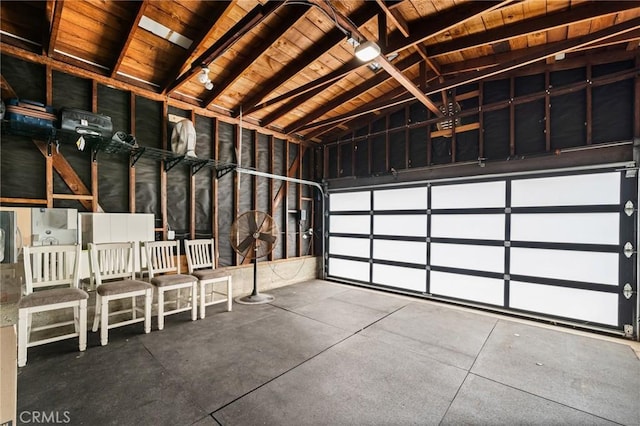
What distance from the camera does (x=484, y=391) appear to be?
2.17m

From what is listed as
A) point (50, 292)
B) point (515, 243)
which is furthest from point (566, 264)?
point (50, 292)

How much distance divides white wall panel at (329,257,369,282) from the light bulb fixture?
3.90 metres

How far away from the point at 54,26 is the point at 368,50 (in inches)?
117

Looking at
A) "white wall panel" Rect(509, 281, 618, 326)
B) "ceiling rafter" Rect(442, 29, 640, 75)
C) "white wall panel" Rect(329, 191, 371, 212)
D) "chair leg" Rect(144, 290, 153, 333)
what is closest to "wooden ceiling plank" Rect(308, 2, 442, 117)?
"ceiling rafter" Rect(442, 29, 640, 75)

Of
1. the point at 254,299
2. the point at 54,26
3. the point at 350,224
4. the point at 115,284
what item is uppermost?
the point at 54,26

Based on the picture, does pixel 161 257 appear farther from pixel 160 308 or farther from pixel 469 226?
pixel 469 226

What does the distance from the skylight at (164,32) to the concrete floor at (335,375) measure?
3.33m

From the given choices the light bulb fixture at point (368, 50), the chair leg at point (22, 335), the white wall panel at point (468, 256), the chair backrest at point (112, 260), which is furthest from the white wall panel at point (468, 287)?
the chair leg at point (22, 335)

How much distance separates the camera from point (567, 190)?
3529 mm

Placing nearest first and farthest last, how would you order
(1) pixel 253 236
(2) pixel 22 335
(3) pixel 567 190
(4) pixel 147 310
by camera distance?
(2) pixel 22 335 < (4) pixel 147 310 < (3) pixel 567 190 < (1) pixel 253 236

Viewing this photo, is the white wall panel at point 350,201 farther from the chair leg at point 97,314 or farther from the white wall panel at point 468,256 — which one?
the chair leg at point 97,314

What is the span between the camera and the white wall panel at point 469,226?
408cm

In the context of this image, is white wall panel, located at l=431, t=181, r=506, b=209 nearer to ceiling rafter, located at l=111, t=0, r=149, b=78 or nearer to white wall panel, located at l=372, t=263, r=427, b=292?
white wall panel, located at l=372, t=263, r=427, b=292

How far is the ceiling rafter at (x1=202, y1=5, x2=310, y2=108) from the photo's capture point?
278 cm
